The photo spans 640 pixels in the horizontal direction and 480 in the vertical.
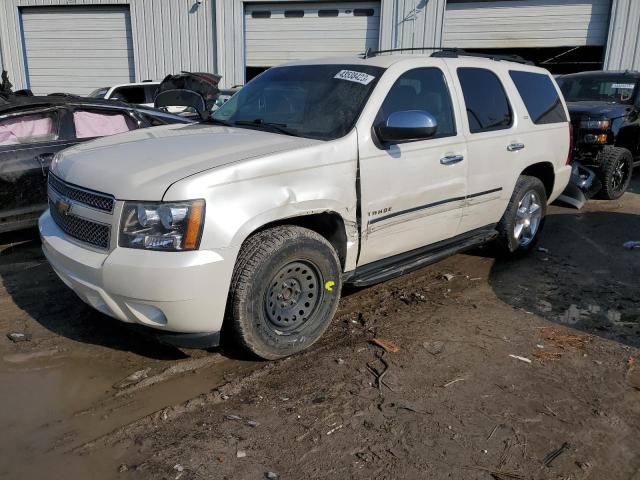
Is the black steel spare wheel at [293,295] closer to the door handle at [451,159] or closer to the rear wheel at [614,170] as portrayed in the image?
the door handle at [451,159]

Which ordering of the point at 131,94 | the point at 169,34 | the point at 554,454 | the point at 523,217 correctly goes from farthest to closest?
the point at 169,34
the point at 131,94
the point at 523,217
the point at 554,454

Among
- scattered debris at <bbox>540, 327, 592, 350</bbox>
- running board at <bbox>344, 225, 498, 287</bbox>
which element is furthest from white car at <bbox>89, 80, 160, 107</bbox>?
scattered debris at <bbox>540, 327, 592, 350</bbox>

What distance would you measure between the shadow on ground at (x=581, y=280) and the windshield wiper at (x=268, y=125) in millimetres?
2302

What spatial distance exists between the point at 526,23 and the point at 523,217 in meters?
12.2

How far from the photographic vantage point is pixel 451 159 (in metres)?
4.25

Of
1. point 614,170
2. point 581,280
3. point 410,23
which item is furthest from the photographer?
point 410,23

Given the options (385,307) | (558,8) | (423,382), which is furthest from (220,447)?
(558,8)

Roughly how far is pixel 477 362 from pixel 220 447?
1.75m

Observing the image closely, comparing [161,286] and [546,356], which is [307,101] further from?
[546,356]

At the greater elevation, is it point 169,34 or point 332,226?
point 169,34

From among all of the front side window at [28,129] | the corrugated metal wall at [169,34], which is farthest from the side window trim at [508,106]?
the corrugated metal wall at [169,34]

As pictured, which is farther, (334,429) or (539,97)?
(539,97)

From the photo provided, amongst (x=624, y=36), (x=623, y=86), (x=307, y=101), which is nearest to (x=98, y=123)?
(x=307, y=101)

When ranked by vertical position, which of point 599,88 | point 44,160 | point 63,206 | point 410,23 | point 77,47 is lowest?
point 44,160
